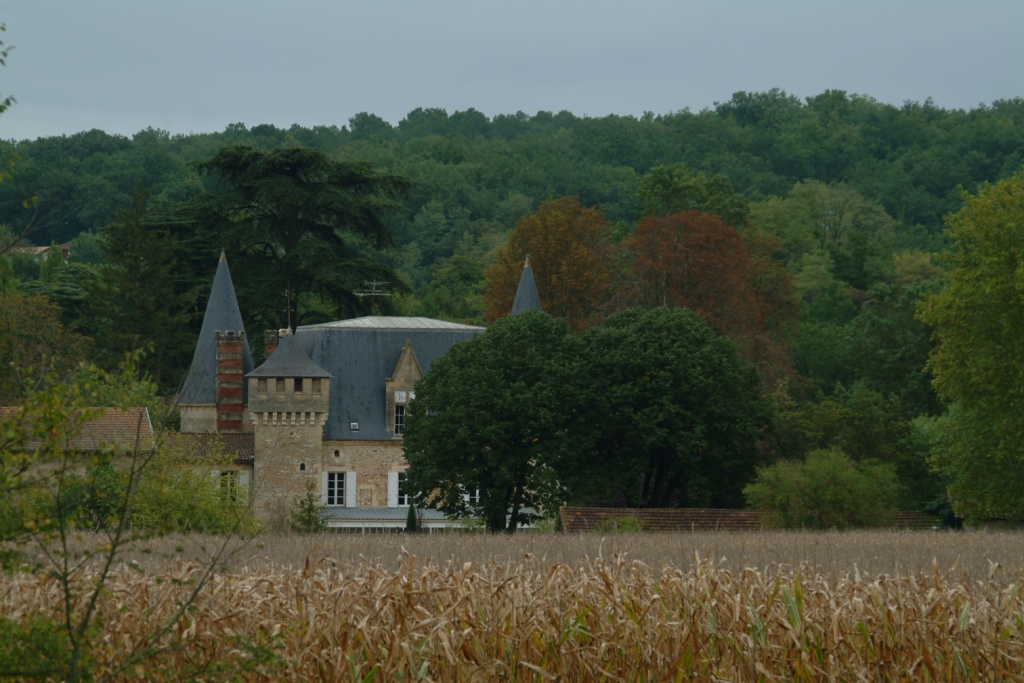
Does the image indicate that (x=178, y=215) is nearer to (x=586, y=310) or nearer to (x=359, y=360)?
(x=359, y=360)

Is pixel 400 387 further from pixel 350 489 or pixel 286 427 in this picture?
pixel 286 427

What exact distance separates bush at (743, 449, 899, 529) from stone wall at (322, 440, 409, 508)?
18.3 m

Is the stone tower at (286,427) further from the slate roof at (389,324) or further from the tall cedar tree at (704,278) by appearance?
the tall cedar tree at (704,278)

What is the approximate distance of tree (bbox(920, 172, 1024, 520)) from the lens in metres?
36.8

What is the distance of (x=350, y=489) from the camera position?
52.8 m

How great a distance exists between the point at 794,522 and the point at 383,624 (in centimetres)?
2568

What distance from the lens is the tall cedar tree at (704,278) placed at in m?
58.2

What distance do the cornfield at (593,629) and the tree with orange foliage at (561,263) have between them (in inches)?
1880

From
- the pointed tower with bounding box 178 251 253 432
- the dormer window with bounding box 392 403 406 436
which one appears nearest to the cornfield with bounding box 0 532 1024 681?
the dormer window with bounding box 392 403 406 436

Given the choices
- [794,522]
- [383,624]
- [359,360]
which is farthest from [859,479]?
[383,624]

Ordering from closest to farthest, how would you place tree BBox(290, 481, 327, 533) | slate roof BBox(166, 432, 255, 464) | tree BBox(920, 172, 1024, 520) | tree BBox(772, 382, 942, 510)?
tree BBox(920, 172, 1024, 520)
tree BBox(290, 481, 327, 533)
tree BBox(772, 382, 942, 510)
slate roof BBox(166, 432, 255, 464)

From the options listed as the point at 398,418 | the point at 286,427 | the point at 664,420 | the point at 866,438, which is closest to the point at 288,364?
the point at 286,427

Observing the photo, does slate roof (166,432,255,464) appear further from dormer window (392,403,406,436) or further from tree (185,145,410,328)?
tree (185,145,410,328)

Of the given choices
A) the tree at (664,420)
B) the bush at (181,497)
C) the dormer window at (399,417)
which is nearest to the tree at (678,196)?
the dormer window at (399,417)
